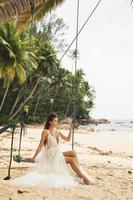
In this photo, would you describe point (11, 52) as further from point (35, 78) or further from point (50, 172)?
point (50, 172)

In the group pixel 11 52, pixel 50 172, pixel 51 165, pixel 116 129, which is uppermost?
pixel 11 52

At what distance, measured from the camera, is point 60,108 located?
60.0m

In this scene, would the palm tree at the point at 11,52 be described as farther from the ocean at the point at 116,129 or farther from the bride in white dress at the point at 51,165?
the ocean at the point at 116,129

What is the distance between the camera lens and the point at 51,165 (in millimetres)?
8039

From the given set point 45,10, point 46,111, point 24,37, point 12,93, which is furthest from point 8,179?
point 46,111

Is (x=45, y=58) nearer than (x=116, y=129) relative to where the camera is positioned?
Yes

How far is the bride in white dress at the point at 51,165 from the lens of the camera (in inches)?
305

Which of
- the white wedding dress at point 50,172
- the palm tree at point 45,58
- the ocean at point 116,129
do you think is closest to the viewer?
the white wedding dress at point 50,172

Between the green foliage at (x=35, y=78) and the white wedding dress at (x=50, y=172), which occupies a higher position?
the green foliage at (x=35, y=78)

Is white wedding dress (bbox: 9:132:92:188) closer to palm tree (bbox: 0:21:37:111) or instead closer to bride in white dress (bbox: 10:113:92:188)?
bride in white dress (bbox: 10:113:92:188)

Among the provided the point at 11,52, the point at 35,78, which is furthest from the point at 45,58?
the point at 11,52

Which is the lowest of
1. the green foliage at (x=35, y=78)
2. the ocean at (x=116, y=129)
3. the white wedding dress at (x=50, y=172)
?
the white wedding dress at (x=50, y=172)

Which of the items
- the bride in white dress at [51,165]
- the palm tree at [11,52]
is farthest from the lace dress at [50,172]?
the palm tree at [11,52]

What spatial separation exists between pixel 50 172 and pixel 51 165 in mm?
130
